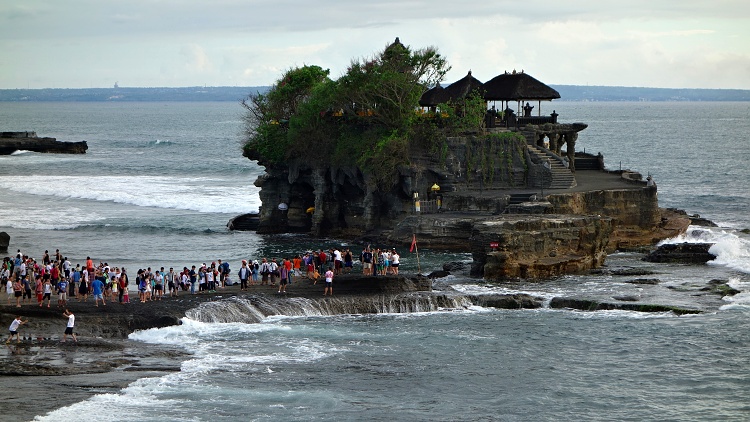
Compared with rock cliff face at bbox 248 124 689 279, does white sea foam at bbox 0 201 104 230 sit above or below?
below

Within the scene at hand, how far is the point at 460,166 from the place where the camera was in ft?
210

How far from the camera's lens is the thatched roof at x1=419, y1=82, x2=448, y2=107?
6769cm

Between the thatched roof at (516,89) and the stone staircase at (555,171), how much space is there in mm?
3072

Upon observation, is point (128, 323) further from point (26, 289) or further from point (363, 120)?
point (363, 120)

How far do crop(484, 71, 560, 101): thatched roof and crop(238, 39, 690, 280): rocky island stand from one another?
82 millimetres

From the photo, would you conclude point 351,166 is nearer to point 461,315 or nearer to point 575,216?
point 575,216

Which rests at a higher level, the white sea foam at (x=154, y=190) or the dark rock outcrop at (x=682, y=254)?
the white sea foam at (x=154, y=190)

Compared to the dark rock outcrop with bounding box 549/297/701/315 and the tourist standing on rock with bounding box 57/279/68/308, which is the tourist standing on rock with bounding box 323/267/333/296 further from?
the tourist standing on rock with bounding box 57/279/68/308

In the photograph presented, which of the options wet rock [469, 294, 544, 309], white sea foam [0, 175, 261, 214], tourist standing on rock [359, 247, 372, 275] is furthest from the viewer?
white sea foam [0, 175, 261, 214]

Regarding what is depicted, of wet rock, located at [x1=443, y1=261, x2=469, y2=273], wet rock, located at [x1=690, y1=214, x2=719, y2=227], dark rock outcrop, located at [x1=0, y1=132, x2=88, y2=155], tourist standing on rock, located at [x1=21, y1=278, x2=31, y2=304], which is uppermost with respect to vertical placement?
dark rock outcrop, located at [x1=0, y1=132, x2=88, y2=155]

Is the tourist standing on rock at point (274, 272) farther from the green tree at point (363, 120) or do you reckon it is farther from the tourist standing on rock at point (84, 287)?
the green tree at point (363, 120)

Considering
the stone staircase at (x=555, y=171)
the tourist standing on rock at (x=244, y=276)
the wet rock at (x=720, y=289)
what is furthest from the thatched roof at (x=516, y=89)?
the tourist standing on rock at (x=244, y=276)

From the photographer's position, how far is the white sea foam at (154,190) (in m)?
85.8

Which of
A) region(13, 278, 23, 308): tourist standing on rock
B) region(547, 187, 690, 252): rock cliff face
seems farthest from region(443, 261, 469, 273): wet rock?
region(13, 278, 23, 308): tourist standing on rock
